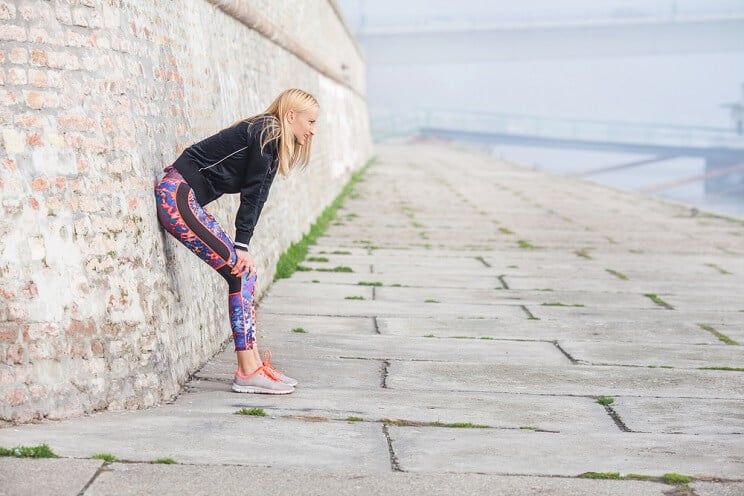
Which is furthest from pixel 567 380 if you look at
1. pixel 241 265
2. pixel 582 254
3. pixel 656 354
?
pixel 582 254

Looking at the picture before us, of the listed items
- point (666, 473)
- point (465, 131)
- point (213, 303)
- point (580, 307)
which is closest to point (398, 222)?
point (580, 307)

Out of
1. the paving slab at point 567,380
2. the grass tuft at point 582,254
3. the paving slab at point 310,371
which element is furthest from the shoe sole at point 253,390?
the grass tuft at point 582,254

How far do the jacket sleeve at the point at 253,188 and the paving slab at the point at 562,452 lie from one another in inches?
45.0

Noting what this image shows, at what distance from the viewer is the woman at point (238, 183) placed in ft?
16.0

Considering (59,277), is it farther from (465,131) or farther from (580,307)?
(465,131)

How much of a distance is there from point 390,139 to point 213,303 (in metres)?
44.9

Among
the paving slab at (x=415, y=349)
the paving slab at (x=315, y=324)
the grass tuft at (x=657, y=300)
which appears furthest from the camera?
the grass tuft at (x=657, y=300)

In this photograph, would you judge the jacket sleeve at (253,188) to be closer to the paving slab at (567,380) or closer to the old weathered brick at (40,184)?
the old weathered brick at (40,184)

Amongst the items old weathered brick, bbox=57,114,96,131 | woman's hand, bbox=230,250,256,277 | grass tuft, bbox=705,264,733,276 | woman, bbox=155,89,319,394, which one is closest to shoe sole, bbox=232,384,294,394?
woman, bbox=155,89,319,394

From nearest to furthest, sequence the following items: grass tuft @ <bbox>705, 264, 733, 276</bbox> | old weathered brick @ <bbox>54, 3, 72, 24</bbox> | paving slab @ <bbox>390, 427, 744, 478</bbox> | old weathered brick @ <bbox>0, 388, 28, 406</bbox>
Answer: paving slab @ <bbox>390, 427, 744, 478</bbox>, old weathered brick @ <bbox>0, 388, 28, 406</bbox>, old weathered brick @ <bbox>54, 3, 72, 24</bbox>, grass tuft @ <bbox>705, 264, 733, 276</bbox>

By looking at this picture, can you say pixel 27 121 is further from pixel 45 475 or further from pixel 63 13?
pixel 45 475

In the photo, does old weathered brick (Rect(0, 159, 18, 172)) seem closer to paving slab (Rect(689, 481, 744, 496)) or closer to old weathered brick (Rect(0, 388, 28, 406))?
old weathered brick (Rect(0, 388, 28, 406))

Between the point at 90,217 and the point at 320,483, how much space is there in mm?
1629

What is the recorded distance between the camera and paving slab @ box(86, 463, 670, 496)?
3.58 meters
